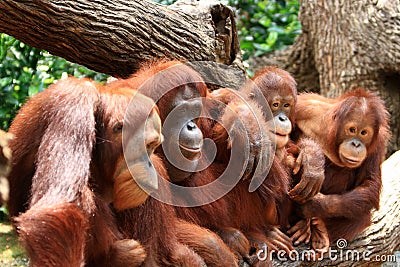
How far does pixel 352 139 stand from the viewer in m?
3.66

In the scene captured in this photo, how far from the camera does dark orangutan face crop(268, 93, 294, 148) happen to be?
346 cm

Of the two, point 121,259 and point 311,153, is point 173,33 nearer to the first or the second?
point 311,153

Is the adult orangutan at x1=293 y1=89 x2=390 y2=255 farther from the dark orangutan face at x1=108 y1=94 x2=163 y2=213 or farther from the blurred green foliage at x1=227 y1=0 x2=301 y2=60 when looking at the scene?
the blurred green foliage at x1=227 y1=0 x2=301 y2=60

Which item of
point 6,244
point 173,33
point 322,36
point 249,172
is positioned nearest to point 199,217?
point 249,172

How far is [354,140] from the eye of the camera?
3650 mm

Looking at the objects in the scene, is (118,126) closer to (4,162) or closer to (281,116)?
(4,162)

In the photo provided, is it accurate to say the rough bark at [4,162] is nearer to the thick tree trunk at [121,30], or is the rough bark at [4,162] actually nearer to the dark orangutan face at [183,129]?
the dark orangutan face at [183,129]

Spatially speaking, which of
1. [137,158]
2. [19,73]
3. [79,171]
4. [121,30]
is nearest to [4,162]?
[79,171]

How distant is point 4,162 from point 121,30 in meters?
1.46

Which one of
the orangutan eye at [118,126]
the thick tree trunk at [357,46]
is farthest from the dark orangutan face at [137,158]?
the thick tree trunk at [357,46]

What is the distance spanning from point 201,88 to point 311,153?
2.91 feet

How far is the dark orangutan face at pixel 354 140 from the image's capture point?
360 centimetres

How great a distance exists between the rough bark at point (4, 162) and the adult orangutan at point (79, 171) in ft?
0.09

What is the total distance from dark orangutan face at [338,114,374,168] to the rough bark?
190 cm
